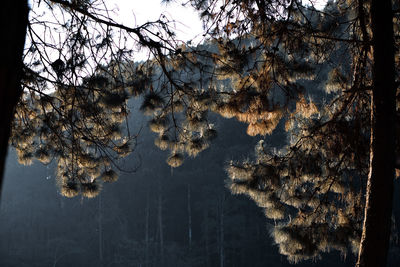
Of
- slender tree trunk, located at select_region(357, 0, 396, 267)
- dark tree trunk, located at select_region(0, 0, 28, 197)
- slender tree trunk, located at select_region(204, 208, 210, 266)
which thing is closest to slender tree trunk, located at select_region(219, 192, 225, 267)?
slender tree trunk, located at select_region(204, 208, 210, 266)

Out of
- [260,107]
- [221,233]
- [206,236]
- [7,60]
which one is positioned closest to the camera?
[7,60]

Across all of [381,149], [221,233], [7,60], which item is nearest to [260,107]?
[381,149]

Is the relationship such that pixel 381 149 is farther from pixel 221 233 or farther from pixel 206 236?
pixel 206 236

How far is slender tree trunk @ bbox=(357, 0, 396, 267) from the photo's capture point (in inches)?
89.9

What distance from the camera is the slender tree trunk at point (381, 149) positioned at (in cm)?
228

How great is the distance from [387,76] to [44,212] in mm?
22247

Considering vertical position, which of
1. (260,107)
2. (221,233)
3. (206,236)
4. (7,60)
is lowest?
(206,236)

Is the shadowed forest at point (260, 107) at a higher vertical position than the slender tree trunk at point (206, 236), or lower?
higher

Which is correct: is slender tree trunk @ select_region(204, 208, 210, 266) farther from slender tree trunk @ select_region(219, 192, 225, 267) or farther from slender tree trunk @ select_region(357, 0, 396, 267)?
slender tree trunk @ select_region(357, 0, 396, 267)

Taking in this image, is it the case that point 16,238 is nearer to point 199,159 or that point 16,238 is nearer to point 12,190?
point 12,190

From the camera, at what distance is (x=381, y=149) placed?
2.38 m

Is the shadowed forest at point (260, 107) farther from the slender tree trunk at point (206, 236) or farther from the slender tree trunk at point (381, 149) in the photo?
the slender tree trunk at point (206, 236)

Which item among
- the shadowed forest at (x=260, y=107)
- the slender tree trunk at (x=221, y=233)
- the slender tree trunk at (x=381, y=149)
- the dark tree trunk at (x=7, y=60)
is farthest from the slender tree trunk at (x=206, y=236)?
the dark tree trunk at (x=7, y=60)

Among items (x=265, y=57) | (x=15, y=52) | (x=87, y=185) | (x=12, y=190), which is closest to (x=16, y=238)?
(x=12, y=190)
